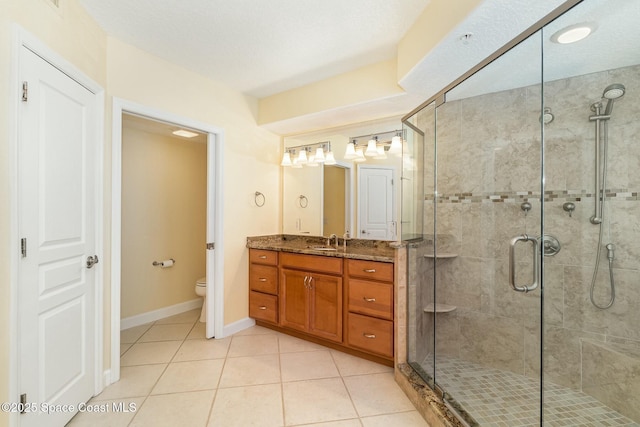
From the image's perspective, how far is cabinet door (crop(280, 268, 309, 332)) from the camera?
2.63m

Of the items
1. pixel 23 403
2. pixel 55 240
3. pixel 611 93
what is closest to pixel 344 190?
pixel 611 93

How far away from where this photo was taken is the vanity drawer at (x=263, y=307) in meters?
2.84

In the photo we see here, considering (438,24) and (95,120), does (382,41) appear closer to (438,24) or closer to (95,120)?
(438,24)

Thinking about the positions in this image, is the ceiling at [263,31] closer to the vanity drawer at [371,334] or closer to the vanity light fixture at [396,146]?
the vanity light fixture at [396,146]

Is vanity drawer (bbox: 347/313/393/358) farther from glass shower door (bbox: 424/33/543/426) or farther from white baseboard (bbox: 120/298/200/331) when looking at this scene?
white baseboard (bbox: 120/298/200/331)

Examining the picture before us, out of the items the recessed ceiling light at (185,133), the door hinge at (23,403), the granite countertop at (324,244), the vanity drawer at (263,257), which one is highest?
the recessed ceiling light at (185,133)

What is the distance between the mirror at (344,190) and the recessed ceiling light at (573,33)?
1.26m

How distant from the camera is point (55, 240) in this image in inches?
58.6

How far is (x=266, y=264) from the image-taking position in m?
2.90

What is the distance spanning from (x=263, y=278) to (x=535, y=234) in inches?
94.7

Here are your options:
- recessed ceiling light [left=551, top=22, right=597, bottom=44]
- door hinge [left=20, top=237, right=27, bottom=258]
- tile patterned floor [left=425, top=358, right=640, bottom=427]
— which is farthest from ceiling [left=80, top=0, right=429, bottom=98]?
tile patterned floor [left=425, top=358, right=640, bottom=427]

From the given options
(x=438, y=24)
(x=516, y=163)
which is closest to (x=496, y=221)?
(x=516, y=163)

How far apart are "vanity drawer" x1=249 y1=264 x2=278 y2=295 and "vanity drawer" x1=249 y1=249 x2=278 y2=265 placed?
0.05m

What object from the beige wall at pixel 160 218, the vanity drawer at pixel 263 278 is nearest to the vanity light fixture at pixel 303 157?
the vanity drawer at pixel 263 278
